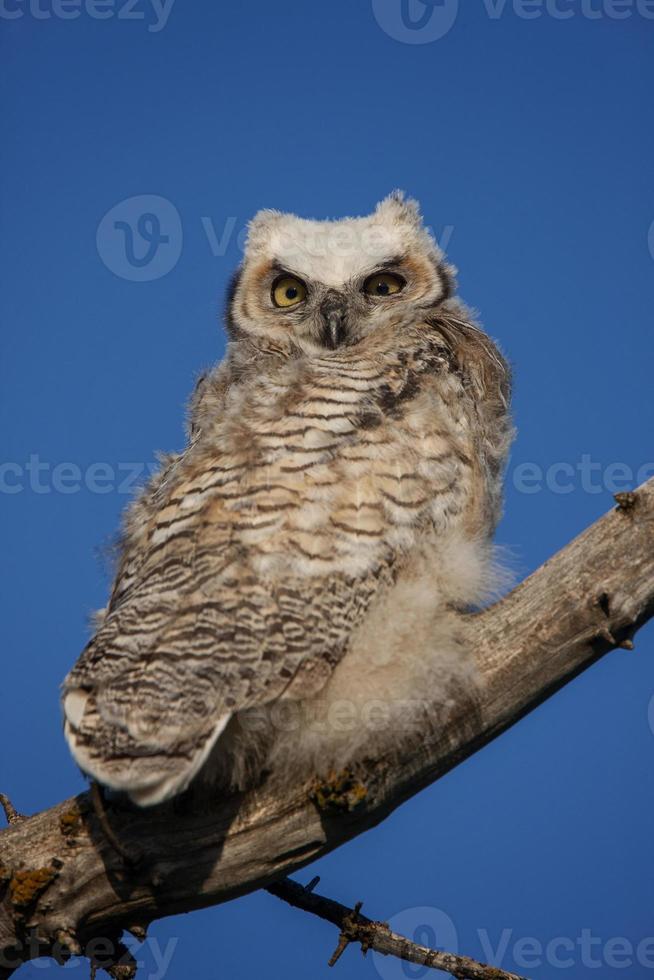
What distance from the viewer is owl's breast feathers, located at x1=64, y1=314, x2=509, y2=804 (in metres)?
2.27

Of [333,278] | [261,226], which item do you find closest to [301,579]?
[333,278]

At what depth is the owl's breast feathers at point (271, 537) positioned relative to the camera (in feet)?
7.45

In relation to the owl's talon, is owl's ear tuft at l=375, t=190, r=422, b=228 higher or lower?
higher

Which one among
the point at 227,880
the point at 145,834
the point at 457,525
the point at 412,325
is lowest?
the point at 227,880

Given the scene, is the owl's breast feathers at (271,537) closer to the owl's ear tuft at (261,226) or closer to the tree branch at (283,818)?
the tree branch at (283,818)

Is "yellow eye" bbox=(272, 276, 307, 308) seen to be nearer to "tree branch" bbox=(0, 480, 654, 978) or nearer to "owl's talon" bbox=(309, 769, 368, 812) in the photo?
"tree branch" bbox=(0, 480, 654, 978)

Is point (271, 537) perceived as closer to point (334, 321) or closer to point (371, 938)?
point (371, 938)

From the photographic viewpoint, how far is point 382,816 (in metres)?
2.59

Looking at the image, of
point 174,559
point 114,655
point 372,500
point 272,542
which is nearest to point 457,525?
point 372,500

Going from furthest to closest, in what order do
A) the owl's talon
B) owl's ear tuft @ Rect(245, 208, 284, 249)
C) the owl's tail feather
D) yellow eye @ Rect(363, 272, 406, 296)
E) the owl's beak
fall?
owl's ear tuft @ Rect(245, 208, 284, 249)
yellow eye @ Rect(363, 272, 406, 296)
the owl's beak
the owl's talon
the owl's tail feather

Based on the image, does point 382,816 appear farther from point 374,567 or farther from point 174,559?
point 174,559

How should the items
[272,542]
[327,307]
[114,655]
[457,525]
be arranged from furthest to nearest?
[327,307] < [457,525] < [272,542] < [114,655]

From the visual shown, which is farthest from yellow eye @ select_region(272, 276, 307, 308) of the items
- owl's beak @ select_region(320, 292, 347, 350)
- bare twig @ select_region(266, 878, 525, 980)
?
bare twig @ select_region(266, 878, 525, 980)

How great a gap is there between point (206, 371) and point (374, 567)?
4.33 feet
